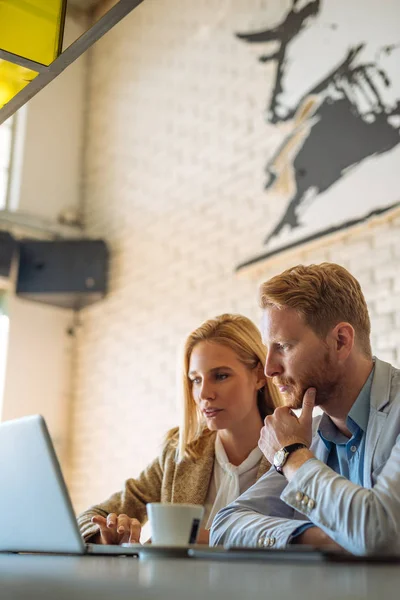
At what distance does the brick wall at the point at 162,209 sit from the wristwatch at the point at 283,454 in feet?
9.19

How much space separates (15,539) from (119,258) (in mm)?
4805

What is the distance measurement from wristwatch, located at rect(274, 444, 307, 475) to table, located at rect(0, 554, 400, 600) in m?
0.59

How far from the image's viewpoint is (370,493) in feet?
3.88

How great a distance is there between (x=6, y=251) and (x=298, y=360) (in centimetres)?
469

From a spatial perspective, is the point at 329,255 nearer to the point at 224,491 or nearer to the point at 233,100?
the point at 233,100

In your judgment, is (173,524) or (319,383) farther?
(319,383)

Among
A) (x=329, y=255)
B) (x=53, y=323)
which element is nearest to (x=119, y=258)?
(x=53, y=323)

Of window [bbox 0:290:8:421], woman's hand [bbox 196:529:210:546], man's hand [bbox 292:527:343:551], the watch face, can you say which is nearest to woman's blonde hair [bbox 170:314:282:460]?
woman's hand [bbox 196:529:210:546]

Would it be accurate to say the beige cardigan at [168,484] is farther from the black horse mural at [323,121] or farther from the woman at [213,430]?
the black horse mural at [323,121]

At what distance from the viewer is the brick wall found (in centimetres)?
493

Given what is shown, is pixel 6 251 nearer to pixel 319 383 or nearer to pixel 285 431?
pixel 319 383

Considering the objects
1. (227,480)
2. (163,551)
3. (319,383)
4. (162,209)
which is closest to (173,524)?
(163,551)

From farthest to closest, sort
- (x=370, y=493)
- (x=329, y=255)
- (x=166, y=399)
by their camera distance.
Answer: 1. (x=166, y=399)
2. (x=329, y=255)
3. (x=370, y=493)

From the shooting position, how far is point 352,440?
1.53 metres
